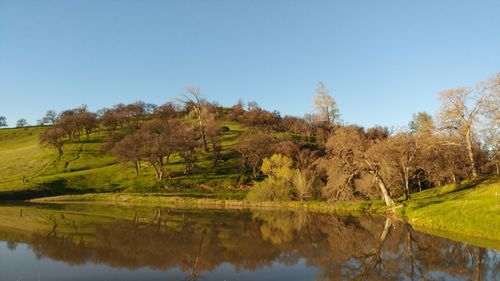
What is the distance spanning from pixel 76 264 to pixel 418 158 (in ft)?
149

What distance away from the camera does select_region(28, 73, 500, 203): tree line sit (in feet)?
165

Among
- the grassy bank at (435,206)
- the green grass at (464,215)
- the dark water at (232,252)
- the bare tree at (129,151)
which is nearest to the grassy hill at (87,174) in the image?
the bare tree at (129,151)

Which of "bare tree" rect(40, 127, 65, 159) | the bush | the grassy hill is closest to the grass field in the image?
the grassy hill

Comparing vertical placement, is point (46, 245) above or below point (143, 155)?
below

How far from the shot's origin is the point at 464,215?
34188 millimetres

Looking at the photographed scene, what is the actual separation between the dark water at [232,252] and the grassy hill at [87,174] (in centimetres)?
3976

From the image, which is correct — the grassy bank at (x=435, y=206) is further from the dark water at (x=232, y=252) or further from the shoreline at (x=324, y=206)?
the dark water at (x=232, y=252)

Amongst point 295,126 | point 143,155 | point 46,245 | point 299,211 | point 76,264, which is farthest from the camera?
point 295,126

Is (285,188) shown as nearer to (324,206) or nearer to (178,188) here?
(324,206)

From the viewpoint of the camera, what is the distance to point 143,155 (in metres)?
94.7

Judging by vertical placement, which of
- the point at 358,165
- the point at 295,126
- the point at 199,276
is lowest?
the point at 199,276

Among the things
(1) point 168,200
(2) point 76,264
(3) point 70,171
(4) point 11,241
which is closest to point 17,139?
(3) point 70,171

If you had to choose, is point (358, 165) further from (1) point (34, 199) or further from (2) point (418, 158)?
(1) point (34, 199)

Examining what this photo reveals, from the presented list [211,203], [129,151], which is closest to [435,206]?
[211,203]
